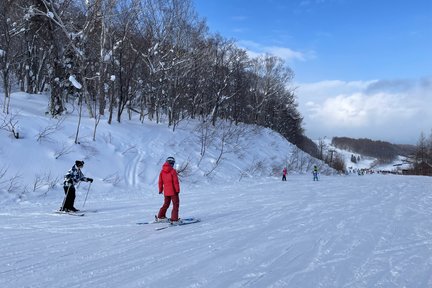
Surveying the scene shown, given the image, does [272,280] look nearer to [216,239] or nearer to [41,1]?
[216,239]

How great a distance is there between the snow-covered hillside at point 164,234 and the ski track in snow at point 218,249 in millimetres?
28

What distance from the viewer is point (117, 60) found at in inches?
1231

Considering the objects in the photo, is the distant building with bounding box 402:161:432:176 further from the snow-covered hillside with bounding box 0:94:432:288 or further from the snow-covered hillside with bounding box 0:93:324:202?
the snow-covered hillside with bounding box 0:94:432:288

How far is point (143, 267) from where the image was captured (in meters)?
7.10

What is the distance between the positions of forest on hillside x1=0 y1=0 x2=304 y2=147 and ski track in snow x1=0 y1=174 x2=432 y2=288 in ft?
50.2

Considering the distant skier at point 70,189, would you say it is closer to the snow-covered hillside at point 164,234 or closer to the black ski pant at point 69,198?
the black ski pant at point 69,198

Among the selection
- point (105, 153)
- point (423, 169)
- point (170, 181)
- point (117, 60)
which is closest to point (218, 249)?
point (170, 181)

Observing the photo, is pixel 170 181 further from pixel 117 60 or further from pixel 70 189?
pixel 117 60

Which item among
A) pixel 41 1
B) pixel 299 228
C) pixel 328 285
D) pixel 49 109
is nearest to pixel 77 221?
pixel 299 228

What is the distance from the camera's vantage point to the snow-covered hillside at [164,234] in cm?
676

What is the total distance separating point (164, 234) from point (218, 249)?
2084mm

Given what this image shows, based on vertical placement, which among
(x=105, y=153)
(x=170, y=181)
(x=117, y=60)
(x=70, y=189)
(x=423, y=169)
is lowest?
(x=70, y=189)

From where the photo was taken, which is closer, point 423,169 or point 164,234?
point 164,234

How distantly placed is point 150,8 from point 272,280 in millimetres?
31554
